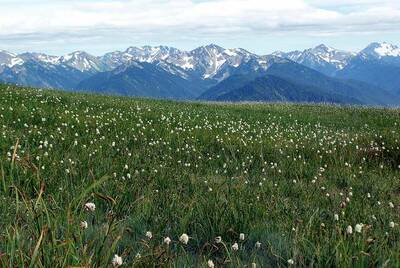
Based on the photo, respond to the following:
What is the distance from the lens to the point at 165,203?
7273mm

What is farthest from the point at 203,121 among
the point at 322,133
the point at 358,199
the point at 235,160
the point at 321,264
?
the point at 321,264

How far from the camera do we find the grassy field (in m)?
4.60

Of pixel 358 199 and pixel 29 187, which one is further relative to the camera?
pixel 358 199

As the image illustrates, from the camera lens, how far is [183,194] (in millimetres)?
7820

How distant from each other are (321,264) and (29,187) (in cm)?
499

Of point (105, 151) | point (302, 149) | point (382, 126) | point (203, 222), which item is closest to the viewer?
point (203, 222)

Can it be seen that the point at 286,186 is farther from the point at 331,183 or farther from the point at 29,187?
the point at 29,187

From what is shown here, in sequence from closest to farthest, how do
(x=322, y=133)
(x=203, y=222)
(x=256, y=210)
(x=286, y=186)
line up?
(x=203, y=222), (x=256, y=210), (x=286, y=186), (x=322, y=133)

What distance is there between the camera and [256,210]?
6867 millimetres

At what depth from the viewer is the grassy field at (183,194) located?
4598mm

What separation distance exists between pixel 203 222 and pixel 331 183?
4811mm

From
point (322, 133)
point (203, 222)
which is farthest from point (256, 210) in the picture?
point (322, 133)

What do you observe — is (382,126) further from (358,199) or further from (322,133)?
(358,199)

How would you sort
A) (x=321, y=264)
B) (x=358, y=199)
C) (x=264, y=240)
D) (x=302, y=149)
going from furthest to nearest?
(x=302, y=149)
(x=358, y=199)
(x=264, y=240)
(x=321, y=264)
